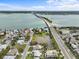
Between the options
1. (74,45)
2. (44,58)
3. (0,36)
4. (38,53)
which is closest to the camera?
(44,58)

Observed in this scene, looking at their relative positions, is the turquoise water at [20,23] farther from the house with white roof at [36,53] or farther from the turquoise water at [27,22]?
the house with white roof at [36,53]

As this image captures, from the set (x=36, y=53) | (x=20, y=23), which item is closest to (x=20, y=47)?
(x=36, y=53)

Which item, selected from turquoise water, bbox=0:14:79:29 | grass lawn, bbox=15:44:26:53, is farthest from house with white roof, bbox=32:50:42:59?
turquoise water, bbox=0:14:79:29

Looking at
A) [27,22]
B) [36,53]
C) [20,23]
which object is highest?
[36,53]

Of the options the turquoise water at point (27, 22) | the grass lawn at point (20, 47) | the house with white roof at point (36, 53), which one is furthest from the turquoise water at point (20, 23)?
the house with white roof at point (36, 53)

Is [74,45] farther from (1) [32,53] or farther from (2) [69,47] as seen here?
(1) [32,53]

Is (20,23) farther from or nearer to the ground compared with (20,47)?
nearer to the ground

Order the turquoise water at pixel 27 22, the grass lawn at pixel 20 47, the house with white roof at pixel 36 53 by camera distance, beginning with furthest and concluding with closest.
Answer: the turquoise water at pixel 27 22 < the grass lawn at pixel 20 47 < the house with white roof at pixel 36 53

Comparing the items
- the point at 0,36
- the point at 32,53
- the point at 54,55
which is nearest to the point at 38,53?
the point at 32,53

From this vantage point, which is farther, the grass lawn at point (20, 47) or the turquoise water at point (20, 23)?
the turquoise water at point (20, 23)

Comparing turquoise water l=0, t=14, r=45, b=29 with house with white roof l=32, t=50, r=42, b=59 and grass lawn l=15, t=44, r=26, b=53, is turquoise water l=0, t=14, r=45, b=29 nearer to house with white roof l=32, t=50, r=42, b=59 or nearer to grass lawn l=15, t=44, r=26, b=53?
grass lawn l=15, t=44, r=26, b=53

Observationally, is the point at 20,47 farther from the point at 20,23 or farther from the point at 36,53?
the point at 20,23
